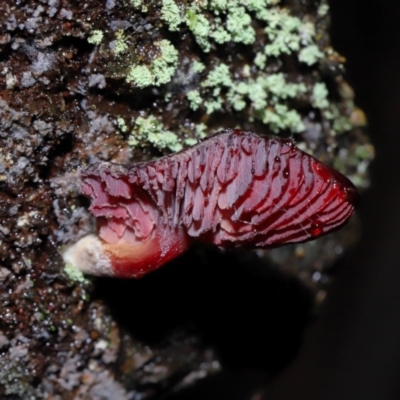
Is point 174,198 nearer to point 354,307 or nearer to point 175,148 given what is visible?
point 175,148

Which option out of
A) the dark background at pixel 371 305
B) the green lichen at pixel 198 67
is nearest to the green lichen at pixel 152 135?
the green lichen at pixel 198 67

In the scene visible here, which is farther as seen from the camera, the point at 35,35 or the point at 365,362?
the point at 365,362

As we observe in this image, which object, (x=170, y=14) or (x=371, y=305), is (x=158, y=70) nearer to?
(x=170, y=14)

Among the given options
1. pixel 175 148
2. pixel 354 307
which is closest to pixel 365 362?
pixel 354 307

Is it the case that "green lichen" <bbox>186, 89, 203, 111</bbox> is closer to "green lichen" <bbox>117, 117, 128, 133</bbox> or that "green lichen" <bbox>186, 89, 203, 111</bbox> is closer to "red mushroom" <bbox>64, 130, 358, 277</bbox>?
"green lichen" <bbox>117, 117, 128, 133</bbox>

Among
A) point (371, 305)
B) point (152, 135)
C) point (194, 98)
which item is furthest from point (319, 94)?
point (371, 305)

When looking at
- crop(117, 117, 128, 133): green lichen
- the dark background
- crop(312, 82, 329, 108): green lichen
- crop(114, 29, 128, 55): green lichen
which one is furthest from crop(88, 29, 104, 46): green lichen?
the dark background
